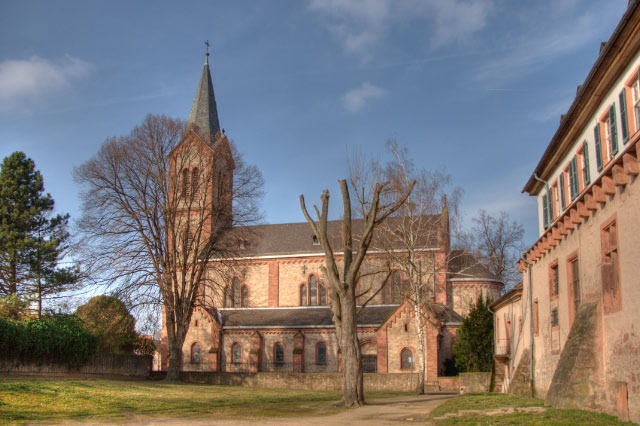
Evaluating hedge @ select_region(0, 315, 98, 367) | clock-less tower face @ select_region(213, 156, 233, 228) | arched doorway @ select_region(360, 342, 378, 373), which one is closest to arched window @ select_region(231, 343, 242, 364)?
arched doorway @ select_region(360, 342, 378, 373)

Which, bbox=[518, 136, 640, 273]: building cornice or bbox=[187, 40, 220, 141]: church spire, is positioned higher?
bbox=[187, 40, 220, 141]: church spire

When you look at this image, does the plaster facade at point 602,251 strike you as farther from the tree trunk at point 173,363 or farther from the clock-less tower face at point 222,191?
the tree trunk at point 173,363

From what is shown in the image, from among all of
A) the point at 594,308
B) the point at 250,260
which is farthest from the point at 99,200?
the point at 594,308

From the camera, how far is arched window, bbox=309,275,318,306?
1859 inches

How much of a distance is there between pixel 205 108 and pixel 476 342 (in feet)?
101

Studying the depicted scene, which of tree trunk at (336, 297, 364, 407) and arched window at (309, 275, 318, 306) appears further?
arched window at (309, 275, 318, 306)

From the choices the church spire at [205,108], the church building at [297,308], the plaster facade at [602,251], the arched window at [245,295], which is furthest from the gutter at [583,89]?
the church spire at [205,108]

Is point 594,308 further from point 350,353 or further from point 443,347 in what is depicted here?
point 443,347

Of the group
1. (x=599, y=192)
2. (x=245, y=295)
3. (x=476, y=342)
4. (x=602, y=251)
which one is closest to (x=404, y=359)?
(x=476, y=342)

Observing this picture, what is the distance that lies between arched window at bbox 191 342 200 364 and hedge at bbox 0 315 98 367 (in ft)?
49.8

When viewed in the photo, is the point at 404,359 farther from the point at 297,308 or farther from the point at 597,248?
the point at 597,248

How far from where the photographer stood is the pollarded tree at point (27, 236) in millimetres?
40188

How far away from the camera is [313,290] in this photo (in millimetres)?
47438

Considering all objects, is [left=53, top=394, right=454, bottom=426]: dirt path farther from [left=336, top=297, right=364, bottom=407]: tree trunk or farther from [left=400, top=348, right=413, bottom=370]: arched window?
[left=400, top=348, right=413, bottom=370]: arched window
